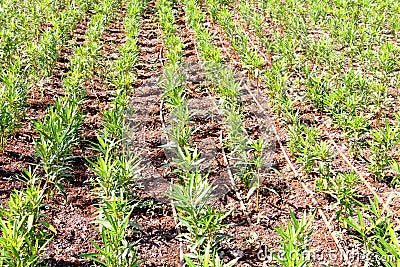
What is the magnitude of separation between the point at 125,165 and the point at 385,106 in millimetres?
3570

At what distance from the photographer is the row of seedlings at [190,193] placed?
327cm

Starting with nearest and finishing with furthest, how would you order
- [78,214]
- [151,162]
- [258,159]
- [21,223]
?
1. [21,223]
2. [78,214]
3. [258,159]
4. [151,162]

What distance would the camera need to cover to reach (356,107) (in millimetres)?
5680

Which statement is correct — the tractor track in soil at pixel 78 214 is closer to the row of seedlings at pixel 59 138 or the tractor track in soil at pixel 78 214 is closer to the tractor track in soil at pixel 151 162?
the row of seedlings at pixel 59 138

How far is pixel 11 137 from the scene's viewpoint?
16.3 ft

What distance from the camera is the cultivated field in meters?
3.40

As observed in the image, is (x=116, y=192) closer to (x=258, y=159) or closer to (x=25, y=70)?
(x=258, y=159)

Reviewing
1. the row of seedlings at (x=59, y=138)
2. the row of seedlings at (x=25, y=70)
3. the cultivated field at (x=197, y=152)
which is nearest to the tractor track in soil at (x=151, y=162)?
the cultivated field at (x=197, y=152)

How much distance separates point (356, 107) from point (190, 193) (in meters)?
3.16

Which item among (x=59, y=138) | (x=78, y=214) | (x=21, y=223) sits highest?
(x=59, y=138)

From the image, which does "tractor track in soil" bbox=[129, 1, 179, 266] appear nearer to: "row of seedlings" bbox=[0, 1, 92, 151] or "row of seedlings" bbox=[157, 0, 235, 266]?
"row of seedlings" bbox=[157, 0, 235, 266]

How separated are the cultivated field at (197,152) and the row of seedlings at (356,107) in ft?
0.09

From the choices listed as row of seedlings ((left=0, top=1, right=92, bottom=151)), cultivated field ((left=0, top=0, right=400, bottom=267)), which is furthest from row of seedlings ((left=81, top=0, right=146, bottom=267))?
row of seedlings ((left=0, top=1, right=92, bottom=151))

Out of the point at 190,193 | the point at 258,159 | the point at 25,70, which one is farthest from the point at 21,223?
the point at 25,70
